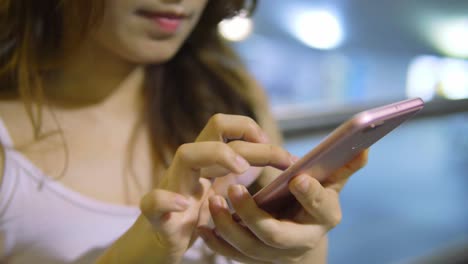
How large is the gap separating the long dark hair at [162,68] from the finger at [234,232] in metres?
0.25

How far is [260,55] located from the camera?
4.09 ft

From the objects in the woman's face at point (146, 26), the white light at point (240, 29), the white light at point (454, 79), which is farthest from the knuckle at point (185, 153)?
the white light at point (454, 79)

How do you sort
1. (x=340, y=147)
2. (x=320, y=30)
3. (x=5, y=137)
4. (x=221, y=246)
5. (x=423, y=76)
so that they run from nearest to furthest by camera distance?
(x=340, y=147) < (x=221, y=246) < (x=5, y=137) < (x=320, y=30) < (x=423, y=76)

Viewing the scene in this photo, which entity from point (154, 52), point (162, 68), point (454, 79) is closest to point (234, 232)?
point (154, 52)

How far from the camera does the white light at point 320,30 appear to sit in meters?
1.34

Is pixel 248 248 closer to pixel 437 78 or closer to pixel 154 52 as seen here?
pixel 154 52

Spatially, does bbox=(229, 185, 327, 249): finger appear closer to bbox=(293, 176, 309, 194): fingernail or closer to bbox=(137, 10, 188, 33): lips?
bbox=(293, 176, 309, 194): fingernail

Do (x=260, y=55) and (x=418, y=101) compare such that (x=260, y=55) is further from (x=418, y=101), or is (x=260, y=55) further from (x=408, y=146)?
(x=418, y=101)

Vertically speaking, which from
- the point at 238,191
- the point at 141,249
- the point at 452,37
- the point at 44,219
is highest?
the point at 452,37

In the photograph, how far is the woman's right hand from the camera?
14.1 inches

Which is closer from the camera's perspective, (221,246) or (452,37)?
(221,246)

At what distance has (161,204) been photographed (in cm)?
36

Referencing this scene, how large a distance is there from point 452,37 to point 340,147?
154cm

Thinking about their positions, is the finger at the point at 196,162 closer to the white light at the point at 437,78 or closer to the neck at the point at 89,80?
the neck at the point at 89,80
